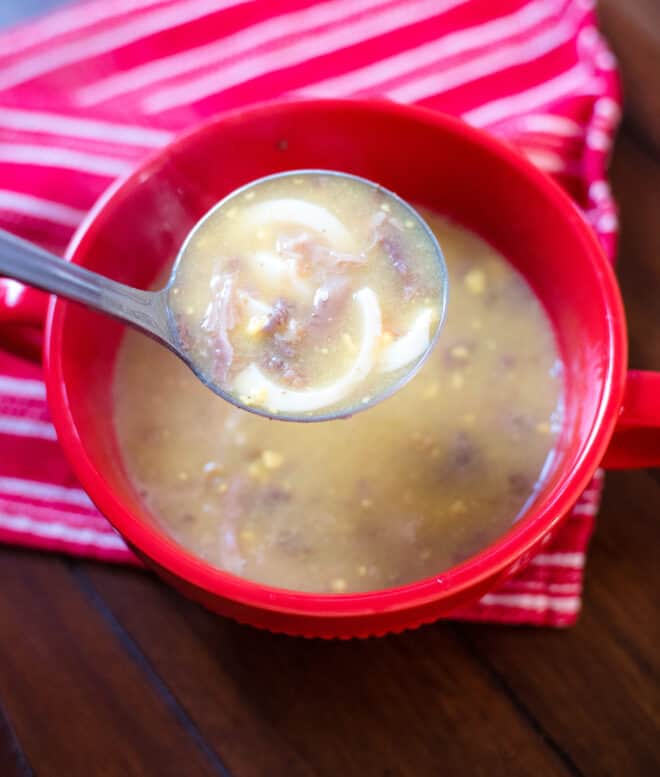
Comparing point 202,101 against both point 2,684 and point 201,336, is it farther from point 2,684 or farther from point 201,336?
point 2,684

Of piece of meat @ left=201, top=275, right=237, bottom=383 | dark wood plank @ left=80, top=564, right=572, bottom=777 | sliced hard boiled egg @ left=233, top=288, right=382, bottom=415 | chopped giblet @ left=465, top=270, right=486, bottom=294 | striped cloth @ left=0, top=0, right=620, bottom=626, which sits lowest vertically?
dark wood plank @ left=80, top=564, right=572, bottom=777

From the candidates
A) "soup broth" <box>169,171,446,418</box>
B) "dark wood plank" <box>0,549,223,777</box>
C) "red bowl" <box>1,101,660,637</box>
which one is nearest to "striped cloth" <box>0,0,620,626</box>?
"red bowl" <box>1,101,660,637</box>

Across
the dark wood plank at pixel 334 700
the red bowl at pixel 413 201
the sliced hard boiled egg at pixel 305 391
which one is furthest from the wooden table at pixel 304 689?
the sliced hard boiled egg at pixel 305 391

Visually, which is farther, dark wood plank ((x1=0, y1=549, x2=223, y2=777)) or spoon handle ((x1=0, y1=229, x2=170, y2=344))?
dark wood plank ((x1=0, y1=549, x2=223, y2=777))

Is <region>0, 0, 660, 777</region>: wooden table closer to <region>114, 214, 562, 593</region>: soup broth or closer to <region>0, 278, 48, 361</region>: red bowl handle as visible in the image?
<region>114, 214, 562, 593</region>: soup broth

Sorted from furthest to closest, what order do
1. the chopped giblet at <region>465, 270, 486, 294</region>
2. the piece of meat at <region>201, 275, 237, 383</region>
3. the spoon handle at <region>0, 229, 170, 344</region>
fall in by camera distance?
the chopped giblet at <region>465, 270, 486, 294</region>
the piece of meat at <region>201, 275, 237, 383</region>
the spoon handle at <region>0, 229, 170, 344</region>

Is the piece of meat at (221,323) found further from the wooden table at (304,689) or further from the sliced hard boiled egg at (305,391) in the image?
the wooden table at (304,689)

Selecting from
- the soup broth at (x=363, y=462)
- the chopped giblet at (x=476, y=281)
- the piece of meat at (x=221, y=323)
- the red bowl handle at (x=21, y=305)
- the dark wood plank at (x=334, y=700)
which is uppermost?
the red bowl handle at (x=21, y=305)

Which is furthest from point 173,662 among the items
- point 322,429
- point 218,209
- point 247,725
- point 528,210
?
point 528,210

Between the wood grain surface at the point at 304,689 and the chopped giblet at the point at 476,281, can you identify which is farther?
the chopped giblet at the point at 476,281
